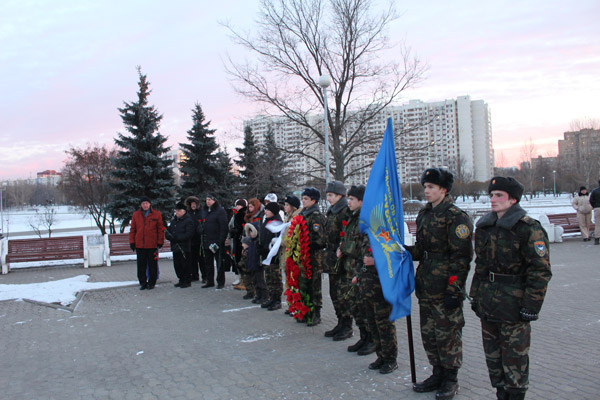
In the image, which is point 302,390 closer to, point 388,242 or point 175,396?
point 175,396

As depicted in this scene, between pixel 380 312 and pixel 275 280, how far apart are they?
3.49 m

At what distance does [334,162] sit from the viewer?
18656 mm

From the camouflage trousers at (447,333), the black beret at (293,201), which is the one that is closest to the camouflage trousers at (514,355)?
the camouflage trousers at (447,333)

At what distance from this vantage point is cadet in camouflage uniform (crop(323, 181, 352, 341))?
18.4ft

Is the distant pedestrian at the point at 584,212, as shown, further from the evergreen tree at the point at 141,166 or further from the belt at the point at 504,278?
the evergreen tree at the point at 141,166

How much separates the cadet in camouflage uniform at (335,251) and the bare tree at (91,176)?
65.3 feet

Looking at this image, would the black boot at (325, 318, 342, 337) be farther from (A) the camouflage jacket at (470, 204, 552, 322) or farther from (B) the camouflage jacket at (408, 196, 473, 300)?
(A) the camouflage jacket at (470, 204, 552, 322)

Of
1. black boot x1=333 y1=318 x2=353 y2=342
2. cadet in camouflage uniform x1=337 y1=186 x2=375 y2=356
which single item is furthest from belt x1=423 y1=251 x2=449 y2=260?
black boot x1=333 y1=318 x2=353 y2=342

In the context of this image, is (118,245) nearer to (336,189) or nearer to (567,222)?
(336,189)

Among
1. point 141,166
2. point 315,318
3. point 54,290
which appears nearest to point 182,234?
point 54,290

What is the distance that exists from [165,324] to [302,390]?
3.49 meters

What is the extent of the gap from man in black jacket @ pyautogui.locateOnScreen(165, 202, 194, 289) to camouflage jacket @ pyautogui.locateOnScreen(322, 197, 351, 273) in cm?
495

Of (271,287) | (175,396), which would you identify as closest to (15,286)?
(271,287)

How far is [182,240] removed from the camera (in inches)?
388
